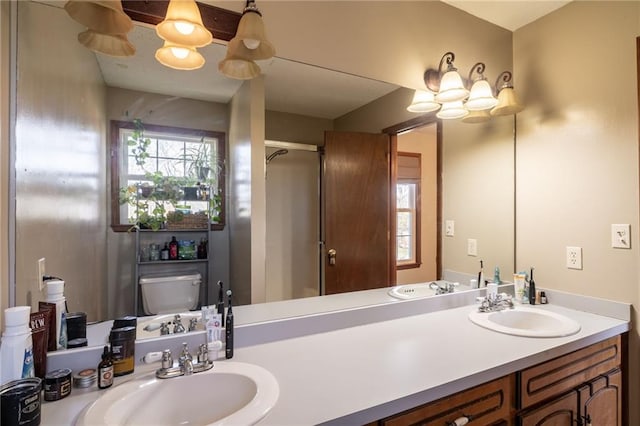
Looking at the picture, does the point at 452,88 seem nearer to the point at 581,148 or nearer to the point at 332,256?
the point at 581,148

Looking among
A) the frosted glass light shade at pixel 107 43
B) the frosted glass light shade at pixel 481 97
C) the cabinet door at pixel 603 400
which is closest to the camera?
the frosted glass light shade at pixel 107 43

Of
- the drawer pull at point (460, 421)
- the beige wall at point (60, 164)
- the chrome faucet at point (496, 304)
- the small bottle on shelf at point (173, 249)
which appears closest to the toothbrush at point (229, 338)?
the small bottle on shelf at point (173, 249)

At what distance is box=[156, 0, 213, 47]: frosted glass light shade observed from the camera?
3.56 ft

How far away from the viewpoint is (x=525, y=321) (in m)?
1.73

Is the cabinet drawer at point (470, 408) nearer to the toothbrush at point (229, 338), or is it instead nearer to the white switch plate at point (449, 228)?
the toothbrush at point (229, 338)

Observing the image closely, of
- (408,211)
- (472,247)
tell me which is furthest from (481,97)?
(472,247)

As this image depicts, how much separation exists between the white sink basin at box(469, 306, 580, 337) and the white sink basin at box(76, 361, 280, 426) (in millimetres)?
1041

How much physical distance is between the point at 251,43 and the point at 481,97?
1.29m

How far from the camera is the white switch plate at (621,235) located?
1562 millimetres

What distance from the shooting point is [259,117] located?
141cm

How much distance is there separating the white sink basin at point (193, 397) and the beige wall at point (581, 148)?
173cm

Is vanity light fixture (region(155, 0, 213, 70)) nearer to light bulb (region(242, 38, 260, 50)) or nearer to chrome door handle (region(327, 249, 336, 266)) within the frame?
light bulb (region(242, 38, 260, 50))

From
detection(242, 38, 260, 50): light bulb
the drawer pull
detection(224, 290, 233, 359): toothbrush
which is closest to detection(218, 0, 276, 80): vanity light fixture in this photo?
detection(242, 38, 260, 50): light bulb

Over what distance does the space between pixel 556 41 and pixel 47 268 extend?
8.60 ft
